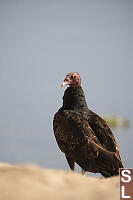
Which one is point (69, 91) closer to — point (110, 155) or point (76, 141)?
point (76, 141)

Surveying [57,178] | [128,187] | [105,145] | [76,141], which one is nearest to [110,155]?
[105,145]

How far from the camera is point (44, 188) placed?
227cm

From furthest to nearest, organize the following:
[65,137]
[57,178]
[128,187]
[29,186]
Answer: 1. [65,137]
2. [128,187]
3. [57,178]
4. [29,186]

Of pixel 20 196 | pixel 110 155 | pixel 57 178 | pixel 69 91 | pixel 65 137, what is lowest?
pixel 20 196

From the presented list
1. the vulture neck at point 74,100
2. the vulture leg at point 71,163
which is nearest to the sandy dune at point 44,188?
the vulture leg at point 71,163

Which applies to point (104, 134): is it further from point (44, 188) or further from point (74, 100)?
point (44, 188)

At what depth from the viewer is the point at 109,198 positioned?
7.06ft

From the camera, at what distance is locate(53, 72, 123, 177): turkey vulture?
4.32 m

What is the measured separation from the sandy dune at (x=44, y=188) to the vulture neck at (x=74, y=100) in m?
2.46

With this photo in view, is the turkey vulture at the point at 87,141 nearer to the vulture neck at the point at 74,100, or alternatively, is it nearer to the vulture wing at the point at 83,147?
the vulture wing at the point at 83,147

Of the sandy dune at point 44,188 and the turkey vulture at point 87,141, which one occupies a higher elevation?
the turkey vulture at point 87,141

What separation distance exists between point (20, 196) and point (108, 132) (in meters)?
2.59

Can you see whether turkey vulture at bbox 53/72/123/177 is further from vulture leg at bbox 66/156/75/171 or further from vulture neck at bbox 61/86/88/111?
vulture neck at bbox 61/86/88/111

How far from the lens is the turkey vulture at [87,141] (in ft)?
14.2
